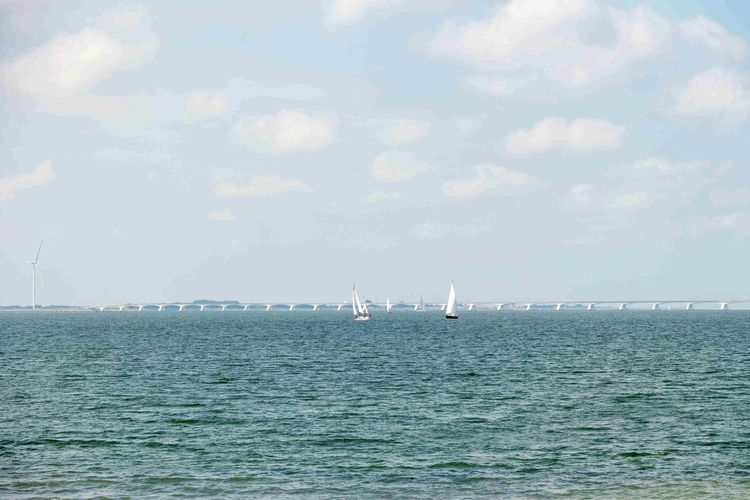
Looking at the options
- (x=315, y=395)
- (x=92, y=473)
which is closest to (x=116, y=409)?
(x=315, y=395)

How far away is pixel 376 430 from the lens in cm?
4912

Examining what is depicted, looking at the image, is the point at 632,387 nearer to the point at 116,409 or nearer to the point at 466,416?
the point at 466,416

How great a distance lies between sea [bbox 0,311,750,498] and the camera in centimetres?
3647

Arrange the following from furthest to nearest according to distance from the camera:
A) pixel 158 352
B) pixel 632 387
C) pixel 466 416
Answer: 1. pixel 158 352
2. pixel 632 387
3. pixel 466 416

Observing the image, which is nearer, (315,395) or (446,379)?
(315,395)

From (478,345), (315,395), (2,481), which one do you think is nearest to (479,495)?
(2,481)

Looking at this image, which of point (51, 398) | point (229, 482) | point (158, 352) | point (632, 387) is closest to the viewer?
point (229, 482)

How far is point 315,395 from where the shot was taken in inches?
2552

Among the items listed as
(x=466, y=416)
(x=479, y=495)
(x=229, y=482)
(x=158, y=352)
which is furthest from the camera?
(x=158, y=352)

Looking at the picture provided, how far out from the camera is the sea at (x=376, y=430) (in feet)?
120

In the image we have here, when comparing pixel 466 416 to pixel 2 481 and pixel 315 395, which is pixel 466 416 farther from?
pixel 2 481

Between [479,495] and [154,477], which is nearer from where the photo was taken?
[479,495]

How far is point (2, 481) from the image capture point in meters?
36.4

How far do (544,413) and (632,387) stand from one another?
58.7ft
